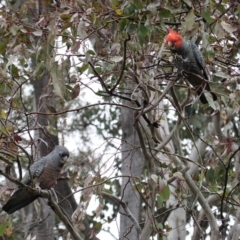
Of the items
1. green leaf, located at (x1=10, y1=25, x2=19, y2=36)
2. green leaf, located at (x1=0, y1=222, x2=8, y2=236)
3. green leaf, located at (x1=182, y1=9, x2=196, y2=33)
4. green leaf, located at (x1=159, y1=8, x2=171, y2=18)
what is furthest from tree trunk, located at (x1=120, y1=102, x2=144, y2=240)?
green leaf, located at (x1=182, y1=9, x2=196, y2=33)

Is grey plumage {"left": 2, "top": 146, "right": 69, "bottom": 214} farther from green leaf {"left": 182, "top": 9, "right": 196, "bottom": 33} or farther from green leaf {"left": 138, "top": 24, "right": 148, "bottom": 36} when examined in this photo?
green leaf {"left": 182, "top": 9, "right": 196, "bottom": 33}

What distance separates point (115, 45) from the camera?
4.55 metres

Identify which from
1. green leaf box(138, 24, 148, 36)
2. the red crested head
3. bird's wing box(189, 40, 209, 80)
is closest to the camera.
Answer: green leaf box(138, 24, 148, 36)

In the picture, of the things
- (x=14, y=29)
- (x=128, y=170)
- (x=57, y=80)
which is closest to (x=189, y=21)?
(x=57, y=80)

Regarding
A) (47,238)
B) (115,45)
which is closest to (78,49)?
(115,45)

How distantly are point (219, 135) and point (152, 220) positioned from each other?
2.56 m

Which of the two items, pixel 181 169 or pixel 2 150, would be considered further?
pixel 181 169

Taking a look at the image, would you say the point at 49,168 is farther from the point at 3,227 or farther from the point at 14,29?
the point at 14,29

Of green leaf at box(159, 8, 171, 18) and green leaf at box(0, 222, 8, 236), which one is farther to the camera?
green leaf at box(0, 222, 8, 236)

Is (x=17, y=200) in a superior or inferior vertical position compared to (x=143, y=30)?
inferior

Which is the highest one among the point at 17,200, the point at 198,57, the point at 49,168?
the point at 198,57

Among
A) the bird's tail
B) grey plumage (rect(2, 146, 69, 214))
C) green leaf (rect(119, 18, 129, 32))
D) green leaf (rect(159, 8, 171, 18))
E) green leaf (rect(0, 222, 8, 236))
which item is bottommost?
green leaf (rect(0, 222, 8, 236))

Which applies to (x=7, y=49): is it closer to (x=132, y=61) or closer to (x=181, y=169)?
(x=132, y=61)

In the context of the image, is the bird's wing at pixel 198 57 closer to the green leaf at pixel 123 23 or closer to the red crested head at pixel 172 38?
the red crested head at pixel 172 38
